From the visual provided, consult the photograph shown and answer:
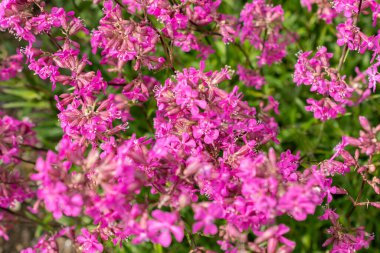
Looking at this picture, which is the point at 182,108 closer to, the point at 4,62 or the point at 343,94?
the point at 343,94

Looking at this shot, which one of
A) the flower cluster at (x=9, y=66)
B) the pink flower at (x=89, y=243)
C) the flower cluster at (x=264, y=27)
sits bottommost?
the pink flower at (x=89, y=243)

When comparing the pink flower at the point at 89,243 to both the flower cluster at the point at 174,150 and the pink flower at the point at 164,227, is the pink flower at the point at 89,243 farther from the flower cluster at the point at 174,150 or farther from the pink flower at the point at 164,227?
the pink flower at the point at 164,227

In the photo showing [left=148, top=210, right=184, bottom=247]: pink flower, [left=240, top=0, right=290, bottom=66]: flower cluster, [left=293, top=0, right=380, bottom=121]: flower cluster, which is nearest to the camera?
[left=148, top=210, right=184, bottom=247]: pink flower

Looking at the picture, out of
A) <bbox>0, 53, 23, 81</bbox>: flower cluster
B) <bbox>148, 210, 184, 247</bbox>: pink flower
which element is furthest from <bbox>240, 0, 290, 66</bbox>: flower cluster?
<bbox>148, 210, 184, 247</bbox>: pink flower

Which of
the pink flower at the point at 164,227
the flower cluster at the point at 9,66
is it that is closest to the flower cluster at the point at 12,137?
the flower cluster at the point at 9,66

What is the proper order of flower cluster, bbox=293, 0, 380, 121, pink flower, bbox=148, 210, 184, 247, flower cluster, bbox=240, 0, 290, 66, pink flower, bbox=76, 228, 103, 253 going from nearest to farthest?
pink flower, bbox=148, 210, 184, 247, pink flower, bbox=76, 228, 103, 253, flower cluster, bbox=293, 0, 380, 121, flower cluster, bbox=240, 0, 290, 66

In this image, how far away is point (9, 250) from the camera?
4.77 metres

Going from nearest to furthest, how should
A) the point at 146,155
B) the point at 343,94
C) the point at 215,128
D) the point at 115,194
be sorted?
the point at 115,194, the point at 146,155, the point at 215,128, the point at 343,94

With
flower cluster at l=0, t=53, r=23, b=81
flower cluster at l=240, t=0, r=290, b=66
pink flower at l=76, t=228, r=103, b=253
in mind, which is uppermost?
flower cluster at l=240, t=0, r=290, b=66

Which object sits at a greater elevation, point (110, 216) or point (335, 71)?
point (335, 71)

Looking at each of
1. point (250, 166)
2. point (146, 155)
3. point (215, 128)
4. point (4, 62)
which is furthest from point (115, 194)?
point (4, 62)

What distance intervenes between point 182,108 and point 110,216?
0.68 meters

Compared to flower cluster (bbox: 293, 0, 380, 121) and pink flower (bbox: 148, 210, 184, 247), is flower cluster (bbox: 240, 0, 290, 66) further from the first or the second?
pink flower (bbox: 148, 210, 184, 247)

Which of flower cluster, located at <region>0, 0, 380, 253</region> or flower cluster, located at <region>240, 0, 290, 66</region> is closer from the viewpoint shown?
flower cluster, located at <region>0, 0, 380, 253</region>
